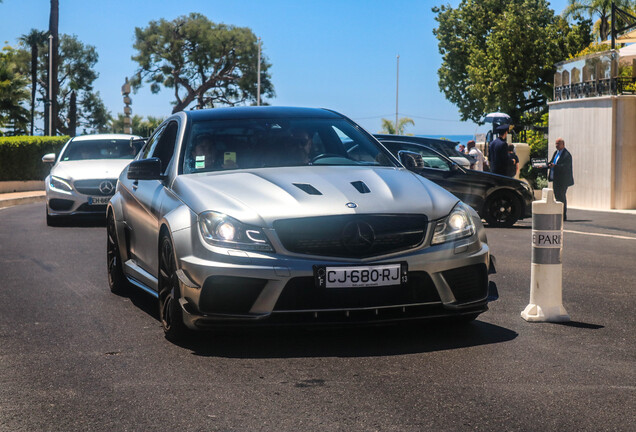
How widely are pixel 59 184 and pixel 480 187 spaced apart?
7.33 meters

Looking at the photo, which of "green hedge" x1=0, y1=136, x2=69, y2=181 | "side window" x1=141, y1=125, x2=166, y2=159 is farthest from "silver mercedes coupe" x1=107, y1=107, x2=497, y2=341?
"green hedge" x1=0, y1=136, x2=69, y2=181

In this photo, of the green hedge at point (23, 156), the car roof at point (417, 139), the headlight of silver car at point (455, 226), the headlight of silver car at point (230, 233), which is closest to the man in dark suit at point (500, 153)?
the car roof at point (417, 139)

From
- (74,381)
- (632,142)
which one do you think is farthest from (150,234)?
(632,142)

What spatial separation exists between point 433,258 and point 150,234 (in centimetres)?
219

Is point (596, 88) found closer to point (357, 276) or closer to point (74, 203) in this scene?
point (74, 203)

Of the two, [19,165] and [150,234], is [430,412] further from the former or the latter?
[19,165]

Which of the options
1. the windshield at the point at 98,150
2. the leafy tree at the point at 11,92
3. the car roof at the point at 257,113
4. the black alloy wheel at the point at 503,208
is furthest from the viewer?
the leafy tree at the point at 11,92

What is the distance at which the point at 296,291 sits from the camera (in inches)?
240

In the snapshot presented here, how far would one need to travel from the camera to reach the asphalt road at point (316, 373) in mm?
4730

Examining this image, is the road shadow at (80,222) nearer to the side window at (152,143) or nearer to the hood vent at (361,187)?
the side window at (152,143)

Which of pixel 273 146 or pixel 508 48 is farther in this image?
pixel 508 48

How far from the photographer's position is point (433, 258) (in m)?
6.29

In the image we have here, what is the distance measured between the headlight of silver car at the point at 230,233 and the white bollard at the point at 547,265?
7.69 ft

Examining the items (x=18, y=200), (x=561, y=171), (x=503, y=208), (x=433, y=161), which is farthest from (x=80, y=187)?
(x=18, y=200)
